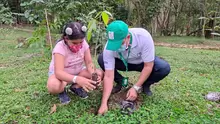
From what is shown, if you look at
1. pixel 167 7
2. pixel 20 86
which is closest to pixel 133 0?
pixel 167 7

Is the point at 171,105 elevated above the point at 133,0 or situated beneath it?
situated beneath

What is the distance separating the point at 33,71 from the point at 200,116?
2308 mm

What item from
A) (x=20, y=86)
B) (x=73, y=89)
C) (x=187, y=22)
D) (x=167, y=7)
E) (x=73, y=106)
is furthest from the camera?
(x=187, y=22)

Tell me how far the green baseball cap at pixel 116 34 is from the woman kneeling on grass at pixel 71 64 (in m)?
0.25

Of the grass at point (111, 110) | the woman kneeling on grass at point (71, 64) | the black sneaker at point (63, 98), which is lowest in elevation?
the grass at point (111, 110)

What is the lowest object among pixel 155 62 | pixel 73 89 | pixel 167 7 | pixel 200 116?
pixel 200 116

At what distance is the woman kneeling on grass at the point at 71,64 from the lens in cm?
179

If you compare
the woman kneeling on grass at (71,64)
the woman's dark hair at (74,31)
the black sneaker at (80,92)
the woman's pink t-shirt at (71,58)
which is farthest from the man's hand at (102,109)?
the woman's dark hair at (74,31)

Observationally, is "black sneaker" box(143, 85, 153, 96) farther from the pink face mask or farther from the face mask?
the pink face mask

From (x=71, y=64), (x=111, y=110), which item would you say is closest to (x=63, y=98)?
(x=71, y=64)

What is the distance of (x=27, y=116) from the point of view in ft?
6.38

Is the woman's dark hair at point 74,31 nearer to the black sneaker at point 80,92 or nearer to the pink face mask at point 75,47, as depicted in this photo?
the pink face mask at point 75,47

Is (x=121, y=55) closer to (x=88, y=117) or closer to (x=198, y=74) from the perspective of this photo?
(x=88, y=117)

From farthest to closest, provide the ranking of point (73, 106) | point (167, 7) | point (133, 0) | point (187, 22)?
point (187, 22) < point (167, 7) < point (133, 0) < point (73, 106)
